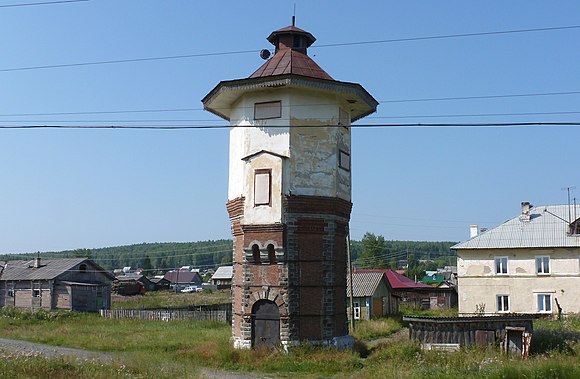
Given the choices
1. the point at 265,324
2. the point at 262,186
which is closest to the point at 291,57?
the point at 262,186

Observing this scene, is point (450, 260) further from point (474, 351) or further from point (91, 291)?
point (474, 351)

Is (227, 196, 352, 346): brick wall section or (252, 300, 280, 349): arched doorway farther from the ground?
(227, 196, 352, 346): brick wall section

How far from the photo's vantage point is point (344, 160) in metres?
19.7

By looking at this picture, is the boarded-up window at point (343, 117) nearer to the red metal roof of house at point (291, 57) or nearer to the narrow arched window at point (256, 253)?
the red metal roof of house at point (291, 57)

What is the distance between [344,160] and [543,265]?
2062 centimetres

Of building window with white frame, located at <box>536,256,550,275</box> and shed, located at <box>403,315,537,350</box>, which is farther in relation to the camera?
building window with white frame, located at <box>536,256,550,275</box>

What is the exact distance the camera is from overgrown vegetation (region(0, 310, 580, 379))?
44.5ft

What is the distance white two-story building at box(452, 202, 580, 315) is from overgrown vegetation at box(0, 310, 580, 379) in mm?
15072

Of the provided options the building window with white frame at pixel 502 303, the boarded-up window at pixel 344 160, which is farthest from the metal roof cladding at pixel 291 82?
the building window with white frame at pixel 502 303

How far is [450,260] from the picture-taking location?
174500mm

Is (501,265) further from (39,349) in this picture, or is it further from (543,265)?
(39,349)

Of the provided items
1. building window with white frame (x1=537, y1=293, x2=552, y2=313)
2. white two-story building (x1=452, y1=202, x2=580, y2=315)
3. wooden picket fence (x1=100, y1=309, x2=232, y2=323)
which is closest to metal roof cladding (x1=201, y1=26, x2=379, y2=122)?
wooden picket fence (x1=100, y1=309, x2=232, y2=323)

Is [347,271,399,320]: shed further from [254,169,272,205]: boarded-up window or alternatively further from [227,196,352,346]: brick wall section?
[254,169,272,205]: boarded-up window

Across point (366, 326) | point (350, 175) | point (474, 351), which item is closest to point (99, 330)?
point (366, 326)
